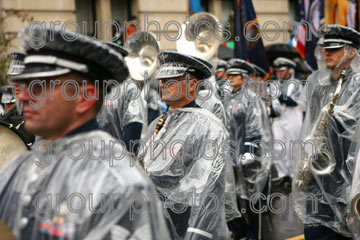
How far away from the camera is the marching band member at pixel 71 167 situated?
8.15 ft

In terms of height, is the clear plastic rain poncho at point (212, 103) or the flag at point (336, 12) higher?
the flag at point (336, 12)

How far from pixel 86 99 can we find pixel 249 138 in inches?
254

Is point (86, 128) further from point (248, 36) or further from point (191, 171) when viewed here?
point (248, 36)

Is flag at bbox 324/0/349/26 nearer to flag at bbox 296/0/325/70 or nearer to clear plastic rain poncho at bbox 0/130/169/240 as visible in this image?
flag at bbox 296/0/325/70

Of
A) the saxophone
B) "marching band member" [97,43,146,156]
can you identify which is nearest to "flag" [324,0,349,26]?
the saxophone

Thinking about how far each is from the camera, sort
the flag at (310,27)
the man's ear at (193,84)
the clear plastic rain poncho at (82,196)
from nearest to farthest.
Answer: the clear plastic rain poncho at (82,196) < the man's ear at (193,84) < the flag at (310,27)

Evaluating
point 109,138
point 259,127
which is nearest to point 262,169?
point 259,127

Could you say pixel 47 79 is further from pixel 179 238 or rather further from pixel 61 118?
pixel 179 238

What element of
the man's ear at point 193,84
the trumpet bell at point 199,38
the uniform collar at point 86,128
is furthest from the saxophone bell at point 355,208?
the trumpet bell at point 199,38

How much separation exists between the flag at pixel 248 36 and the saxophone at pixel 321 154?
3988mm

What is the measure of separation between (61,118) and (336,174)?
396cm

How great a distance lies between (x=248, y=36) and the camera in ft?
33.9

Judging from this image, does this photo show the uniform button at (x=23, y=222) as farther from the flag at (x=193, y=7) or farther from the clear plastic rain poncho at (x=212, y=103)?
the flag at (x=193, y=7)

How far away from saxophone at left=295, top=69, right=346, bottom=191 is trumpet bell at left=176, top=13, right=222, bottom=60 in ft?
10.3
